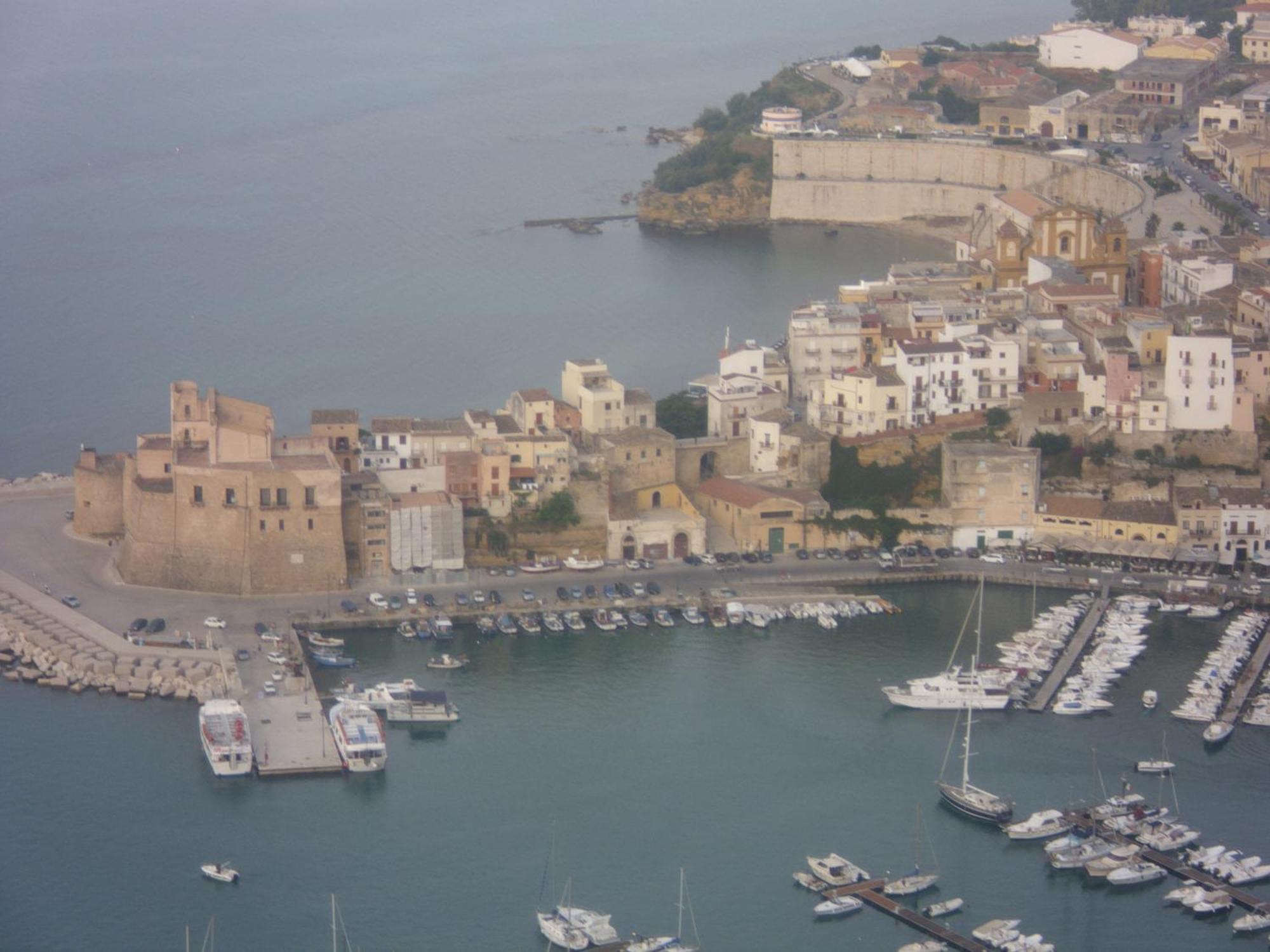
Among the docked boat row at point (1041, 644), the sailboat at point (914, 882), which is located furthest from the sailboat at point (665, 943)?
the docked boat row at point (1041, 644)

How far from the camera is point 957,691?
26.0 meters

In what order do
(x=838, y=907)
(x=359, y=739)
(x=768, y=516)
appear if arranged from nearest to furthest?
1. (x=838, y=907)
2. (x=359, y=739)
3. (x=768, y=516)

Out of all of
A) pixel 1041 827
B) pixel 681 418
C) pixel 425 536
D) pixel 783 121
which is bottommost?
pixel 1041 827

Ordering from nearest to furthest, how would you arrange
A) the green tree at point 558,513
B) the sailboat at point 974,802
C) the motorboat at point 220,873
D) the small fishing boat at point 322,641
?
the motorboat at point 220,873, the sailboat at point 974,802, the small fishing boat at point 322,641, the green tree at point 558,513

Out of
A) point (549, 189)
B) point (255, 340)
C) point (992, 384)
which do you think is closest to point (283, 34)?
point (549, 189)

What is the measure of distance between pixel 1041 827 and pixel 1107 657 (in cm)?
437

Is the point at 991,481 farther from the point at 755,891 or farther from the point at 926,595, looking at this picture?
the point at 755,891

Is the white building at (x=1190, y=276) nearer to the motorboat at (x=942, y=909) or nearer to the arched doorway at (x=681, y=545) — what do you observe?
the arched doorway at (x=681, y=545)

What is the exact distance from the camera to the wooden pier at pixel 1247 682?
2561 centimetres

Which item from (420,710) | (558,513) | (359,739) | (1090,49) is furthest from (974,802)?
(1090,49)

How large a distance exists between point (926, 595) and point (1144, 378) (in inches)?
168

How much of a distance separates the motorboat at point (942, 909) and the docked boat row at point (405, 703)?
5889 millimetres

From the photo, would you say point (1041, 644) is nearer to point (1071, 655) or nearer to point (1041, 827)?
point (1071, 655)

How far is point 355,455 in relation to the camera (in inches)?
1187
